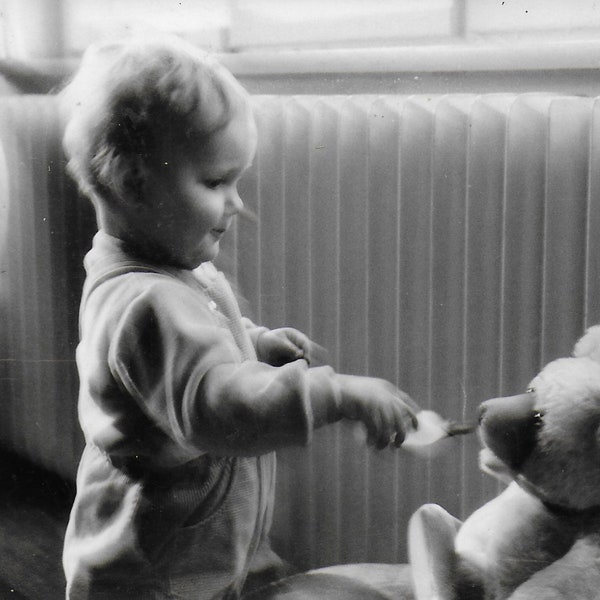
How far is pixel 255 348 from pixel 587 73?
0.38 m

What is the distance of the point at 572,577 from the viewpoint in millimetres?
596

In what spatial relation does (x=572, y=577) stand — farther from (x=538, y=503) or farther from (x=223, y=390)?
(x=223, y=390)

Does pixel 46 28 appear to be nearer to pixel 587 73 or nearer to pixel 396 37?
pixel 396 37

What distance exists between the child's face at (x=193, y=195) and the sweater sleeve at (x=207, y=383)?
0.04m

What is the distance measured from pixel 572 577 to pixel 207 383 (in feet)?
1.05

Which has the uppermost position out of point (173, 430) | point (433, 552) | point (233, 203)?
point (233, 203)

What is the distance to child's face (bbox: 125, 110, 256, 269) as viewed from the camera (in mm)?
568

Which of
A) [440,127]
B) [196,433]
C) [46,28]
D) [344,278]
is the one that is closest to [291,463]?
[196,433]

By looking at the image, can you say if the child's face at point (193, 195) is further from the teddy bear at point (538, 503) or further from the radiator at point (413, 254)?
the teddy bear at point (538, 503)

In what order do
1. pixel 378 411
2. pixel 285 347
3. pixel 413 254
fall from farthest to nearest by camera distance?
pixel 413 254, pixel 285 347, pixel 378 411

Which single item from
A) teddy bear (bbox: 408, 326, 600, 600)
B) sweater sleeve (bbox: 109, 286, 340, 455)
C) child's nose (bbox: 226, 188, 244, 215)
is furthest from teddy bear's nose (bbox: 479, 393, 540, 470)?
child's nose (bbox: 226, 188, 244, 215)

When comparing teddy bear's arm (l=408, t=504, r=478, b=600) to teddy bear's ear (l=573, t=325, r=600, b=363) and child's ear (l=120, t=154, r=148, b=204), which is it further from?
child's ear (l=120, t=154, r=148, b=204)

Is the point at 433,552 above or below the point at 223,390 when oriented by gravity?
below

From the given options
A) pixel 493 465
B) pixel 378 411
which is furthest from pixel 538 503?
pixel 378 411
